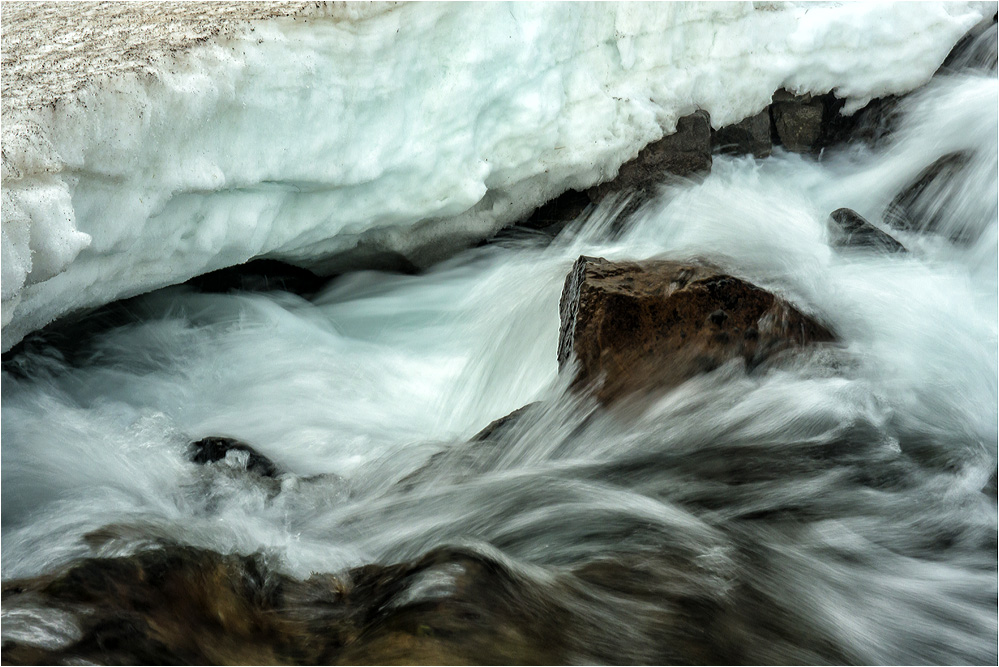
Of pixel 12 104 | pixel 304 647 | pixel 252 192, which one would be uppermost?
pixel 12 104

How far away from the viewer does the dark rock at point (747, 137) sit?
4.27 meters

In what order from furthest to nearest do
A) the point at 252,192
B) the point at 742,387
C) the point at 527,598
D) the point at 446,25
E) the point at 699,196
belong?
the point at 699,196, the point at 446,25, the point at 252,192, the point at 742,387, the point at 527,598

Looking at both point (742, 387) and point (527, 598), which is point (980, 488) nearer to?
point (742, 387)

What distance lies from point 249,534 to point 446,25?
2073 millimetres

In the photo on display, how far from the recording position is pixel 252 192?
9.76 feet

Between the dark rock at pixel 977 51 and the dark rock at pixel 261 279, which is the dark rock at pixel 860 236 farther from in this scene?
the dark rock at pixel 261 279

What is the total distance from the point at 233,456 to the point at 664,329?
138cm

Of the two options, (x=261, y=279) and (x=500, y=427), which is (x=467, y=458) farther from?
(x=261, y=279)

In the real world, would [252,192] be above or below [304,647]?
above

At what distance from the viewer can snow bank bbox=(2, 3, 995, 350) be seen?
2.43 metres

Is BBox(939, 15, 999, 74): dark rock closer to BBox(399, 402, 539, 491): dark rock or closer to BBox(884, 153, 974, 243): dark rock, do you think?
BBox(884, 153, 974, 243): dark rock

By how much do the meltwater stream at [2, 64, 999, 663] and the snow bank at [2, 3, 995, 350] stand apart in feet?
1.29

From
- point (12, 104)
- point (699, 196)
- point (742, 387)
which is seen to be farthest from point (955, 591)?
point (12, 104)

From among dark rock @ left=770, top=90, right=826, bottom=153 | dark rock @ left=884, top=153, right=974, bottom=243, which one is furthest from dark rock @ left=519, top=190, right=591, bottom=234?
dark rock @ left=884, top=153, right=974, bottom=243
